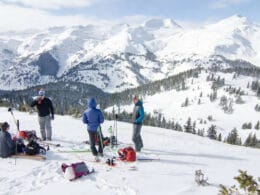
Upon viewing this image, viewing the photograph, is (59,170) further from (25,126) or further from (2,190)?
(25,126)

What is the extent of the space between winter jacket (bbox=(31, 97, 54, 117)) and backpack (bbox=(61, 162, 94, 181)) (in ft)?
22.4

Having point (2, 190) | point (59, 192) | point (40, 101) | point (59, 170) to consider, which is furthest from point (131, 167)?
point (40, 101)

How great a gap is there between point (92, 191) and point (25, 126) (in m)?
16.3

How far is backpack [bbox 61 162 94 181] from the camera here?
13.4m

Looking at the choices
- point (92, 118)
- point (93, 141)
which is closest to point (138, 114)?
point (92, 118)

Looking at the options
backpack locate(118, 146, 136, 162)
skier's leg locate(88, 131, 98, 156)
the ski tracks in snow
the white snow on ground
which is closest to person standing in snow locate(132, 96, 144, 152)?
the white snow on ground

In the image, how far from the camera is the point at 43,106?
20.3 metres

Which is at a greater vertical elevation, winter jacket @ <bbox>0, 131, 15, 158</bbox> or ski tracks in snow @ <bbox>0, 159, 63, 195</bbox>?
winter jacket @ <bbox>0, 131, 15, 158</bbox>

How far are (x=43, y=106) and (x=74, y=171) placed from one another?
789 centimetres

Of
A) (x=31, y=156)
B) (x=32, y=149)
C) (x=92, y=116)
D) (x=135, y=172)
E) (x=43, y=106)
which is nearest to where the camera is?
(x=135, y=172)

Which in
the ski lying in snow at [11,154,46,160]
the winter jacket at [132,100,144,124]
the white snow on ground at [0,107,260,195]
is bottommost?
the white snow on ground at [0,107,260,195]

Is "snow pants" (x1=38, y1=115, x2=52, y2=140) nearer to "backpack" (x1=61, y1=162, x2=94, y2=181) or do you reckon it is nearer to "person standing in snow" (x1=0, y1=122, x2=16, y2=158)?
"person standing in snow" (x1=0, y1=122, x2=16, y2=158)

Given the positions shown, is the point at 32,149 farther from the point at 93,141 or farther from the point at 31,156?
the point at 93,141

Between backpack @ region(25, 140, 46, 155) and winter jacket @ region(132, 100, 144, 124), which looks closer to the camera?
backpack @ region(25, 140, 46, 155)
